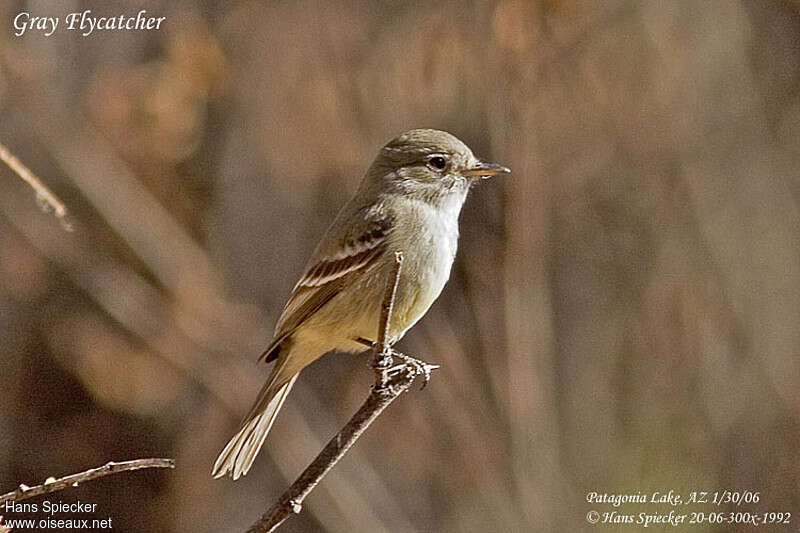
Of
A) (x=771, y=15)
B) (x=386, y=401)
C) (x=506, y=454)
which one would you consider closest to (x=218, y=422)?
(x=506, y=454)

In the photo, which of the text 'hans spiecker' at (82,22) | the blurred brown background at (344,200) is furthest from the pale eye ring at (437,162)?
the text 'hans spiecker' at (82,22)

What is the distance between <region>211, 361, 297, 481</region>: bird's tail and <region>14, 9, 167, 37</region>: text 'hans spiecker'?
7.59ft

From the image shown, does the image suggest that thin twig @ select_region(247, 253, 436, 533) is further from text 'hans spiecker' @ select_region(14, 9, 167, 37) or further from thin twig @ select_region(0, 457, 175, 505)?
text 'hans spiecker' @ select_region(14, 9, 167, 37)

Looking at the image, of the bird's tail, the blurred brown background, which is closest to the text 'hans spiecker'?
the blurred brown background

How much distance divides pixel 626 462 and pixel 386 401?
266 centimetres

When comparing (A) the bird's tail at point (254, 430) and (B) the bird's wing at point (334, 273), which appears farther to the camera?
(B) the bird's wing at point (334, 273)

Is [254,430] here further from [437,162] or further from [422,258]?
[437,162]

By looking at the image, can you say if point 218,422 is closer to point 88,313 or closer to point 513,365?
point 88,313

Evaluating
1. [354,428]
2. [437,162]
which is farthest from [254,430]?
[354,428]

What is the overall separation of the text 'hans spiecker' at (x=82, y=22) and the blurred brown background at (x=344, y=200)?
5 cm

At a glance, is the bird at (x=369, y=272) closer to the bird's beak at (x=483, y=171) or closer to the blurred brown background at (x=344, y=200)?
the bird's beak at (x=483, y=171)

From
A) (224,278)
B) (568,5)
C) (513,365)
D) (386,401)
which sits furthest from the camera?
(224,278)

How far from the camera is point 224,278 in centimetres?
539

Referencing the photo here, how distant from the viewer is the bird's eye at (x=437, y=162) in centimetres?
386
